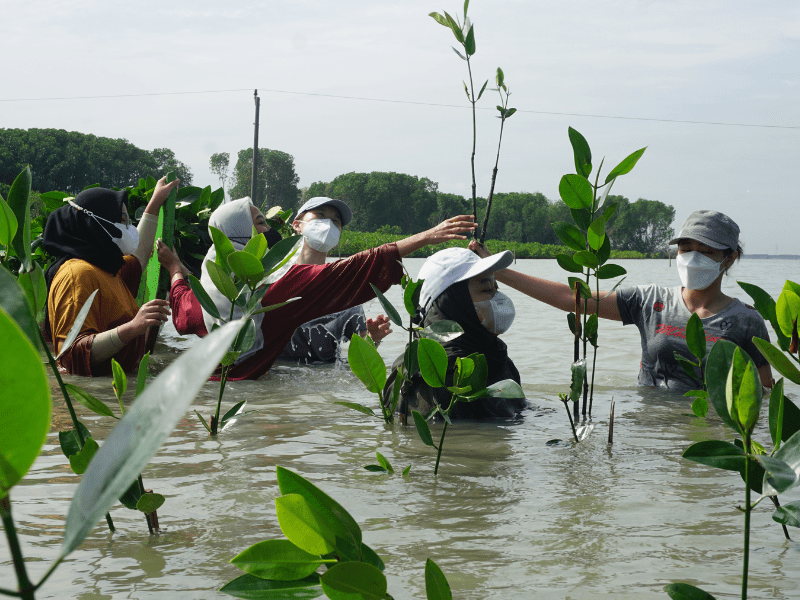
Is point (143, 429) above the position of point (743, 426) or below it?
above

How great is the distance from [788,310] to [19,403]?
1.32 m

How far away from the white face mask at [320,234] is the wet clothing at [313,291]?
0.92 metres

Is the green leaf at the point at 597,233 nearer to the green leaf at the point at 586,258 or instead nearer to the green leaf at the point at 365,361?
the green leaf at the point at 586,258

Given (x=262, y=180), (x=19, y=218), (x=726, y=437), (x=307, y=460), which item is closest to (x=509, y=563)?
(x=307, y=460)

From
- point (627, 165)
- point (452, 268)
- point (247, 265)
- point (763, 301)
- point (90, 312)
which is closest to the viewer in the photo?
point (763, 301)

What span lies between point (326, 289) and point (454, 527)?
2463 millimetres

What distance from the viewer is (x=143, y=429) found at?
48 centimetres

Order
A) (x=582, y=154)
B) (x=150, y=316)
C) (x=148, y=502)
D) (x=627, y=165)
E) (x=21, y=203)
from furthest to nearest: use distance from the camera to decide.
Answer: (x=150, y=316), (x=582, y=154), (x=627, y=165), (x=148, y=502), (x=21, y=203)

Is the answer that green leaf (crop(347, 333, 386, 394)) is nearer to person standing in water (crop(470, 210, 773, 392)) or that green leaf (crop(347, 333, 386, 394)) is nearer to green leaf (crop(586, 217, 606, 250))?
green leaf (crop(586, 217, 606, 250))

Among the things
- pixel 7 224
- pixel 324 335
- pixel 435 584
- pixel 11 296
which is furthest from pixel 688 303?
pixel 11 296

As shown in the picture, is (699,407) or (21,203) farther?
(699,407)

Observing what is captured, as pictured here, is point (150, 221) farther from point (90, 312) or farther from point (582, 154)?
point (582, 154)

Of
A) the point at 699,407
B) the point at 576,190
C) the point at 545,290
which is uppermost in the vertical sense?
the point at 576,190

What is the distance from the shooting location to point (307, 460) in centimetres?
322
